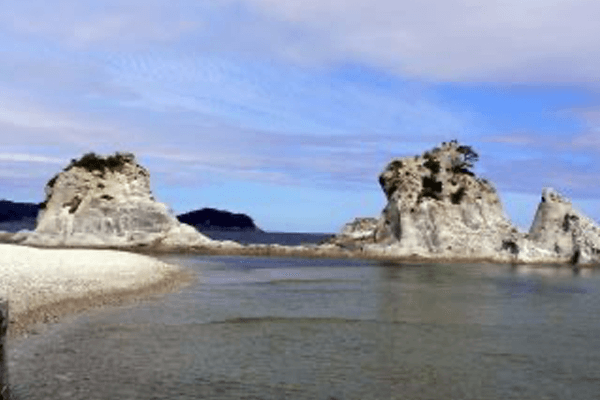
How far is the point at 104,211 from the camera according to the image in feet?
371

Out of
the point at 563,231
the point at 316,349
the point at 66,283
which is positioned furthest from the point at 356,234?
the point at 316,349

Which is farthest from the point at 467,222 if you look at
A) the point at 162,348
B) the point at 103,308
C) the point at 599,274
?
the point at 162,348

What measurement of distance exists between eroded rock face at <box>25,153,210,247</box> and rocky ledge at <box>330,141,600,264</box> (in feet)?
98.3

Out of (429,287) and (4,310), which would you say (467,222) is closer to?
(429,287)

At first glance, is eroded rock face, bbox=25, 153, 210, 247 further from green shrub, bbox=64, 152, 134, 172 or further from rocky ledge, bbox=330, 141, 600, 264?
rocky ledge, bbox=330, 141, 600, 264

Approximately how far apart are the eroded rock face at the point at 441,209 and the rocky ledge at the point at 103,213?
2885 cm

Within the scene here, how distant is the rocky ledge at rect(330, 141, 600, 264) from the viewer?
4274 inches

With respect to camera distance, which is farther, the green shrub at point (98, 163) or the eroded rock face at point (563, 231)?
the green shrub at point (98, 163)

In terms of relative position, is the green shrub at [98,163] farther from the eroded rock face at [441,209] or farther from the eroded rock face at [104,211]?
the eroded rock face at [441,209]

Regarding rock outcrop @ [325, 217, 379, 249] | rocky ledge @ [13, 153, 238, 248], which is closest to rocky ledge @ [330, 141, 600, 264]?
rock outcrop @ [325, 217, 379, 249]

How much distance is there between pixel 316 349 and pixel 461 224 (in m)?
87.8

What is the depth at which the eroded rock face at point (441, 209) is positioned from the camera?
110 meters

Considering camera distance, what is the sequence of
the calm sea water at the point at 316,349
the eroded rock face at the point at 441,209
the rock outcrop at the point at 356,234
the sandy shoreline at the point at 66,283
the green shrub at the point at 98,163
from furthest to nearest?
the rock outcrop at the point at 356,234
the green shrub at the point at 98,163
the eroded rock face at the point at 441,209
the sandy shoreline at the point at 66,283
the calm sea water at the point at 316,349

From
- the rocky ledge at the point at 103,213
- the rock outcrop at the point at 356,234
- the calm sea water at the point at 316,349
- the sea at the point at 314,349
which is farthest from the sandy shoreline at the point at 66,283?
the rock outcrop at the point at 356,234
